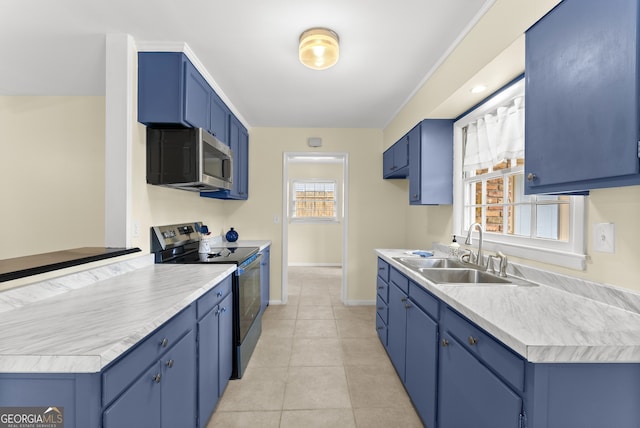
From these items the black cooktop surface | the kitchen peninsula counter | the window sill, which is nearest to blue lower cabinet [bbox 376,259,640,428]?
the window sill

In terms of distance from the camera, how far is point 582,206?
137cm

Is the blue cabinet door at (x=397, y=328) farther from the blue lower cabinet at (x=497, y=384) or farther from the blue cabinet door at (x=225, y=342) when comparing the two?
the blue cabinet door at (x=225, y=342)

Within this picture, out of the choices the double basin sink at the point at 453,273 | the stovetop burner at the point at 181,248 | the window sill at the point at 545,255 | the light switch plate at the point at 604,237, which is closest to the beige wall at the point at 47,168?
the stovetop burner at the point at 181,248

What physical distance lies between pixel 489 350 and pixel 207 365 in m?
1.48

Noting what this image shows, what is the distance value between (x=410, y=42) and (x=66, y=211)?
3.44 m

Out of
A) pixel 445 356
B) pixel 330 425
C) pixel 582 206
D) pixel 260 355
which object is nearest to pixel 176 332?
pixel 330 425

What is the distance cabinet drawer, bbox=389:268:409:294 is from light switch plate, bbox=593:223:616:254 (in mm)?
1010

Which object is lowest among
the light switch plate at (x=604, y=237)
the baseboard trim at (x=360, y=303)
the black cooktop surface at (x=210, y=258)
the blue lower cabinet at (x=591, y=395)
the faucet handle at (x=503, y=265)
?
the baseboard trim at (x=360, y=303)

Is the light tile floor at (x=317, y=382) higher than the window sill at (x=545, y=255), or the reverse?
the window sill at (x=545, y=255)

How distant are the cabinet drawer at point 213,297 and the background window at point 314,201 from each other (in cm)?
478

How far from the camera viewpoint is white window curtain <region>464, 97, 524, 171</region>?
5.90ft

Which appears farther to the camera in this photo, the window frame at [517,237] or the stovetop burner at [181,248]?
the stovetop burner at [181,248]

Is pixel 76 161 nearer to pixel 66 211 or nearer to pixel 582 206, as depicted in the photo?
pixel 66 211

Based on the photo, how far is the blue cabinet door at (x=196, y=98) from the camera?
2023 millimetres
